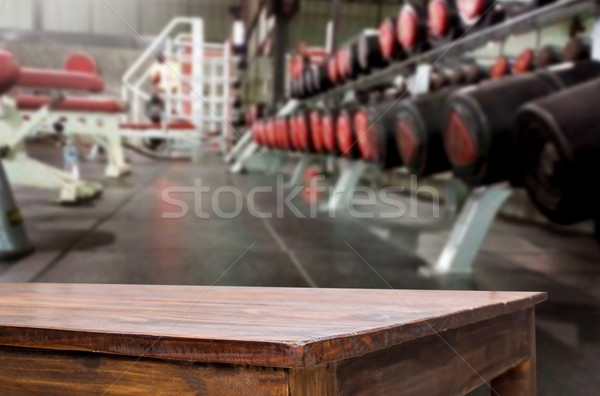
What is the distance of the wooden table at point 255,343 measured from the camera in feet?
1.05

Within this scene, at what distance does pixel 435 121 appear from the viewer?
1.32 meters

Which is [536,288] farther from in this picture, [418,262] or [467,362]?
[467,362]

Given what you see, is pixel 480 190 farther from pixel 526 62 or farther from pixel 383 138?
pixel 526 62

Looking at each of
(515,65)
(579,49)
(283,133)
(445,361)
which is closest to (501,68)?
(515,65)

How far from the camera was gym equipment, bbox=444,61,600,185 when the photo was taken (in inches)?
41.5

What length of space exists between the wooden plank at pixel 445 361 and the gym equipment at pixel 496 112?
592 millimetres

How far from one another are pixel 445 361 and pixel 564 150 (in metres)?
0.53

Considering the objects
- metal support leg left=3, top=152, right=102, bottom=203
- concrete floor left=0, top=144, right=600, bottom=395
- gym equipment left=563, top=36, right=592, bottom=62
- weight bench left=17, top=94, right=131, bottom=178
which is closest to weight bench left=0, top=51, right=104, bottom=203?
metal support leg left=3, top=152, right=102, bottom=203

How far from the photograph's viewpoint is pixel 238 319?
38 centimetres

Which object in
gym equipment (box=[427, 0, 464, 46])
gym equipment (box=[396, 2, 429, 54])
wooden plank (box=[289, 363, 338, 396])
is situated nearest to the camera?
wooden plank (box=[289, 363, 338, 396])

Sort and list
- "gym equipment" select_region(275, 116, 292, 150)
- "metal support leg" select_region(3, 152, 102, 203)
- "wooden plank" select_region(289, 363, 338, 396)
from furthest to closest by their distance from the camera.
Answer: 1. "gym equipment" select_region(275, 116, 292, 150)
2. "metal support leg" select_region(3, 152, 102, 203)
3. "wooden plank" select_region(289, 363, 338, 396)

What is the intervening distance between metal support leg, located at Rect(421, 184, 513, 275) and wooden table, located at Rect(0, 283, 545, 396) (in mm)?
718

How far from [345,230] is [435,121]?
0.57 meters

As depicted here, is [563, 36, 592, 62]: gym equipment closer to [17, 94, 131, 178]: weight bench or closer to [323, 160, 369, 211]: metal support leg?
[323, 160, 369, 211]: metal support leg
